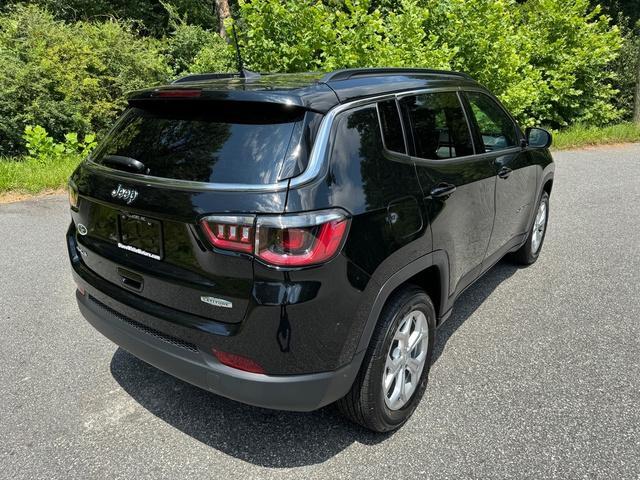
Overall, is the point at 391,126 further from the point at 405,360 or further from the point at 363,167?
the point at 405,360

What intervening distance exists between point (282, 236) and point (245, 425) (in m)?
1.25

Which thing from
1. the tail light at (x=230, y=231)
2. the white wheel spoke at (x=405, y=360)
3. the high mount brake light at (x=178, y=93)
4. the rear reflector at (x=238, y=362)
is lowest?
the white wheel spoke at (x=405, y=360)

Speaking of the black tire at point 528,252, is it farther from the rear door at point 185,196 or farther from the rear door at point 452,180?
the rear door at point 185,196

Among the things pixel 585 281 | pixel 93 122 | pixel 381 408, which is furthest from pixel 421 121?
pixel 93 122

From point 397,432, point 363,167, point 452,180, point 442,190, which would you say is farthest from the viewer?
point 452,180

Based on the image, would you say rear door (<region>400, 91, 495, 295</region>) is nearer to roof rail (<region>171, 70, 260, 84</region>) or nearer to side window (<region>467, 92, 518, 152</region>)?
side window (<region>467, 92, 518, 152</region>)

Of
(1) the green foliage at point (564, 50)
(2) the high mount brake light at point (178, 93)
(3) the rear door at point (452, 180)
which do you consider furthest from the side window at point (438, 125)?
(1) the green foliage at point (564, 50)

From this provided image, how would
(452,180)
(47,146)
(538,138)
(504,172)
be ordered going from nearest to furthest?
(452,180) < (504,172) < (538,138) < (47,146)

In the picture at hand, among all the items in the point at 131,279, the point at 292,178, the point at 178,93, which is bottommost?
the point at 131,279

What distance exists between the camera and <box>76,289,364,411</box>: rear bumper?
2.10 meters

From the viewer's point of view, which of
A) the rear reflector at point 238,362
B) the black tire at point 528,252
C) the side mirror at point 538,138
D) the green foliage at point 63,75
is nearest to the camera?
the rear reflector at point 238,362

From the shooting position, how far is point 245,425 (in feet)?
8.75

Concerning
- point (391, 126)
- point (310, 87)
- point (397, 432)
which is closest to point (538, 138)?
point (391, 126)

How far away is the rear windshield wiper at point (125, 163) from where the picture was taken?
7.77ft
